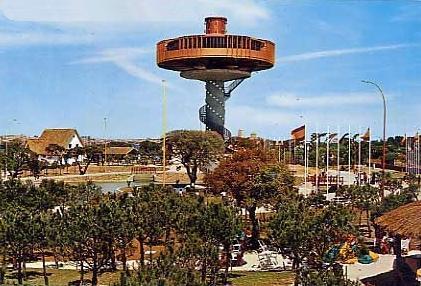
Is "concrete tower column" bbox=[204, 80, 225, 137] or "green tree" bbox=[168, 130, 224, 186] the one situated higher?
"concrete tower column" bbox=[204, 80, 225, 137]

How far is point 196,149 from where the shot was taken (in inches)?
1462

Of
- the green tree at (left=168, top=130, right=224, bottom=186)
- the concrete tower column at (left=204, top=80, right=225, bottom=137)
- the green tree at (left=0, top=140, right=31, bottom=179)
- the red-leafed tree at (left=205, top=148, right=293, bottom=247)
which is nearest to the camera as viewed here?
the red-leafed tree at (left=205, top=148, right=293, bottom=247)

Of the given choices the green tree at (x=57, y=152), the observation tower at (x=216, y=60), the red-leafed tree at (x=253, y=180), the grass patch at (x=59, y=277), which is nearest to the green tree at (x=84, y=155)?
the green tree at (x=57, y=152)

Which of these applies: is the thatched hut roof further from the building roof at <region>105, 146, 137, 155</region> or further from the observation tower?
the building roof at <region>105, 146, 137, 155</region>

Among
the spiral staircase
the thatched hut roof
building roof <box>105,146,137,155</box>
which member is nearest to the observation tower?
the spiral staircase

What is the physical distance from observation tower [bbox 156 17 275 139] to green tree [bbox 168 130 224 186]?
796 centimetres

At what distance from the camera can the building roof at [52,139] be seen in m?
57.8

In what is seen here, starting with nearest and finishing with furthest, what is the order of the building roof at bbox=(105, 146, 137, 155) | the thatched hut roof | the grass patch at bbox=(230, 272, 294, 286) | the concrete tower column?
1. the thatched hut roof
2. the grass patch at bbox=(230, 272, 294, 286)
3. the concrete tower column
4. the building roof at bbox=(105, 146, 137, 155)

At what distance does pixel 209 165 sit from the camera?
1469 inches

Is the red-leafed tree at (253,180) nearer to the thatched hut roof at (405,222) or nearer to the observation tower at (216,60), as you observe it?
the thatched hut roof at (405,222)

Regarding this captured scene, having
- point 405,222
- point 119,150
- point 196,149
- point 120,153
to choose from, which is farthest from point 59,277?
point 119,150

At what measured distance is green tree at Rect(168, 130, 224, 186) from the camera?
36875 mm

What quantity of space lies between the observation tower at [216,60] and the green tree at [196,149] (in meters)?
7.96

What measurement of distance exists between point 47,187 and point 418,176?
1812 cm
